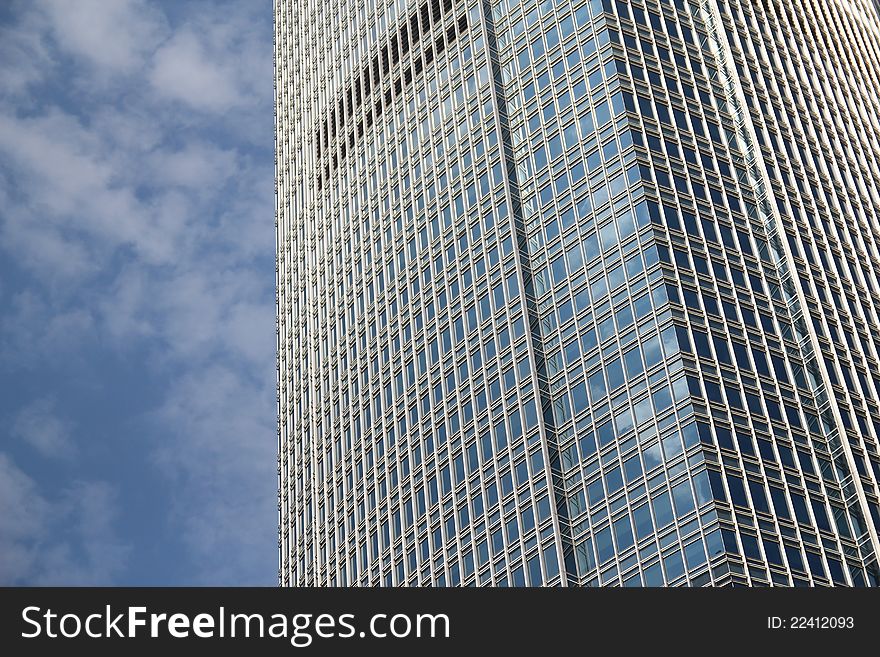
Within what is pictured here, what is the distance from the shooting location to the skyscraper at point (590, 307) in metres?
107

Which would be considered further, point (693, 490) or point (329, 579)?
point (329, 579)

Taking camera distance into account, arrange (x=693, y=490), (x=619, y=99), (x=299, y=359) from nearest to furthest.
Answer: (x=693, y=490)
(x=619, y=99)
(x=299, y=359)

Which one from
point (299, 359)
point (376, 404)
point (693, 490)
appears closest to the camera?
point (693, 490)

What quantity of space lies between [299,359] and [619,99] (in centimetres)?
4505

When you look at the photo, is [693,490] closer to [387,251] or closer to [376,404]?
[376,404]

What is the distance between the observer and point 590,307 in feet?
389

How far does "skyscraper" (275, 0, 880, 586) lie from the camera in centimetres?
10681

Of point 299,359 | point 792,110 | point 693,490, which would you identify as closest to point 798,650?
point 693,490

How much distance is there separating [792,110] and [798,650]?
355 ft

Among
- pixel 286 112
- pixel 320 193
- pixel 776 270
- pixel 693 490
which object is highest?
pixel 286 112

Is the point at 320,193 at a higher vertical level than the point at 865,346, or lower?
higher

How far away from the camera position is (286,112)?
187750mm

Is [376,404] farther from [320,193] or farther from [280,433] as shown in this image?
[320,193]

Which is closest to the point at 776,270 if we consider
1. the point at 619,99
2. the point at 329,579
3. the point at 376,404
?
the point at 619,99
